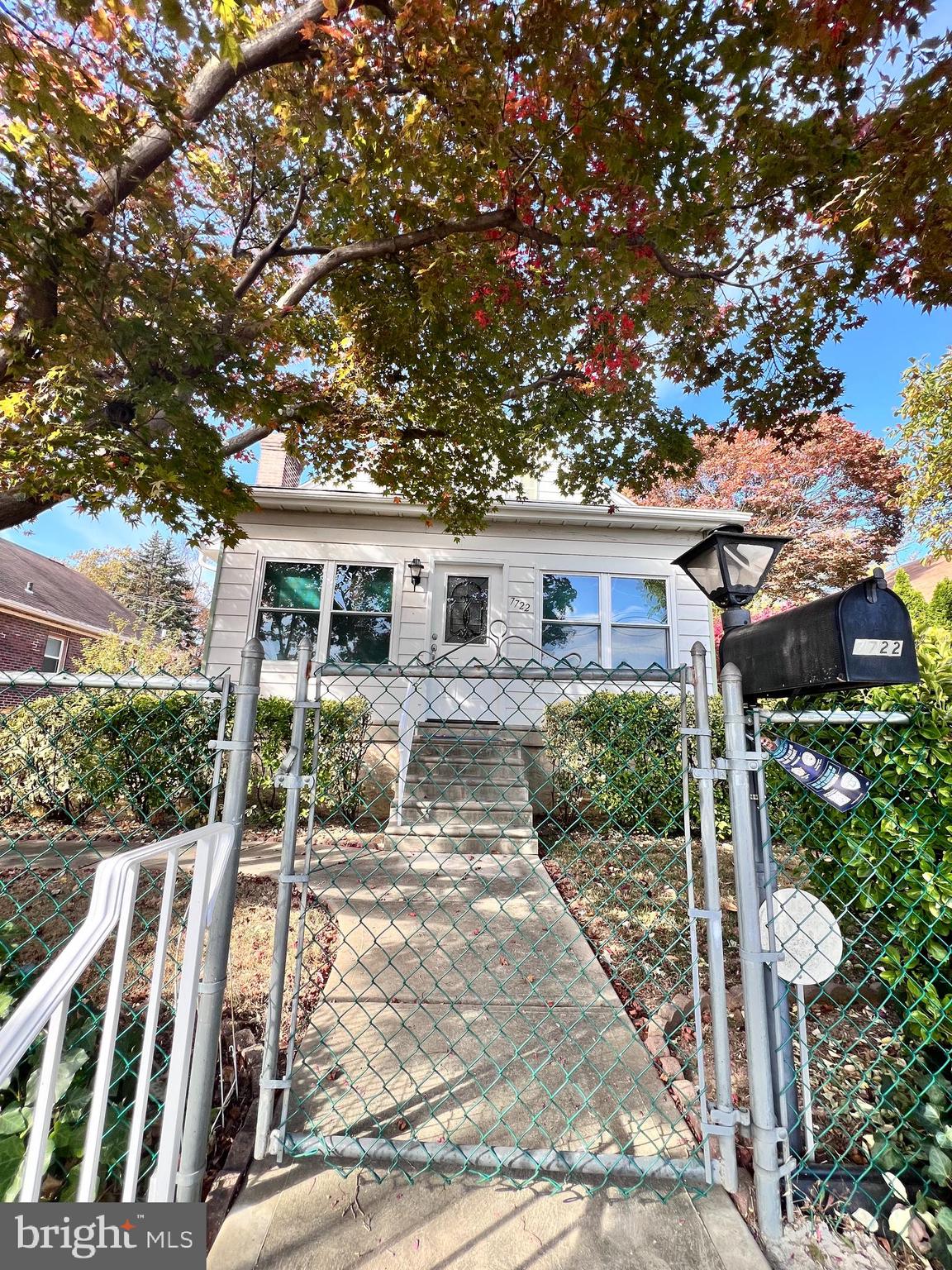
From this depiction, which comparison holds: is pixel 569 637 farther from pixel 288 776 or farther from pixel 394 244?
pixel 288 776

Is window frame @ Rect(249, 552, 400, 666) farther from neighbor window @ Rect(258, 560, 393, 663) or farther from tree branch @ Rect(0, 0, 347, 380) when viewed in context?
tree branch @ Rect(0, 0, 347, 380)

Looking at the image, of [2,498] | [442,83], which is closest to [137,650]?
[2,498]

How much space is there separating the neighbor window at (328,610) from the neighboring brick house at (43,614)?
8339mm

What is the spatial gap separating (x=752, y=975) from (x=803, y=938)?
21cm

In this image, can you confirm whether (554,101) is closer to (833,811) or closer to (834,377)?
(834,377)

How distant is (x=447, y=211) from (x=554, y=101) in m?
1.06

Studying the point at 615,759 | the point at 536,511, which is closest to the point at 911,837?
the point at 615,759

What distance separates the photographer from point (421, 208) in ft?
13.6

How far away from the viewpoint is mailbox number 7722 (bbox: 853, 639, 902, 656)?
139 cm

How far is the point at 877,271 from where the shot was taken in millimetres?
3760

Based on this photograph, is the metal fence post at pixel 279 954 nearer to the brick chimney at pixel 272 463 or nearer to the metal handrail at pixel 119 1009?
the metal handrail at pixel 119 1009

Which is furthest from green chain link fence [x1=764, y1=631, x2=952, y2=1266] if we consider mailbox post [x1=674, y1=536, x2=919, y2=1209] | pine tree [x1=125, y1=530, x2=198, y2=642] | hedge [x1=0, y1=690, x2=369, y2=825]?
pine tree [x1=125, y1=530, x2=198, y2=642]

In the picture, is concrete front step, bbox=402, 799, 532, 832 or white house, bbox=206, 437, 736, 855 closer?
concrete front step, bbox=402, 799, 532, 832

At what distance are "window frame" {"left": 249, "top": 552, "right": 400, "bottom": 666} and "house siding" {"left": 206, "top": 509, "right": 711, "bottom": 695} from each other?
0.03 meters
